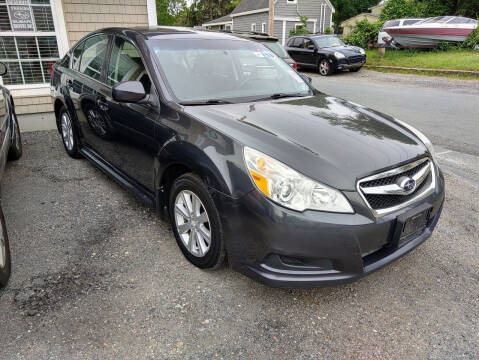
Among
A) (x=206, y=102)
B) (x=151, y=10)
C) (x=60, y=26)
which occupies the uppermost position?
(x=151, y=10)

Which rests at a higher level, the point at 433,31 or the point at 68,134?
the point at 433,31

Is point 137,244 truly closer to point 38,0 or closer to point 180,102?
point 180,102

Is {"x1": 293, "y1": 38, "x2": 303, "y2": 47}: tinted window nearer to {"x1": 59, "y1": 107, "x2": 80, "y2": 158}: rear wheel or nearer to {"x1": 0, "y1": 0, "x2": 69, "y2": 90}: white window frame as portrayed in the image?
{"x1": 0, "y1": 0, "x2": 69, "y2": 90}: white window frame

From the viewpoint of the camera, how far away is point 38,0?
693cm

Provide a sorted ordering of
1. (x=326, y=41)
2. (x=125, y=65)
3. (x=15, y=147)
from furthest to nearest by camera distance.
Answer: (x=326, y=41) < (x=15, y=147) < (x=125, y=65)

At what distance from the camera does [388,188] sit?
7.47ft

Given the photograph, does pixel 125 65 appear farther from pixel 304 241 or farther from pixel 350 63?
pixel 350 63

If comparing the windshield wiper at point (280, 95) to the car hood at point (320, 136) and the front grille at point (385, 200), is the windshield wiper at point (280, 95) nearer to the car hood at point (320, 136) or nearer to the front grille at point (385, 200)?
the car hood at point (320, 136)

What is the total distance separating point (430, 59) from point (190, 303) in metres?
17.8

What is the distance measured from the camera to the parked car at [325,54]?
15562mm

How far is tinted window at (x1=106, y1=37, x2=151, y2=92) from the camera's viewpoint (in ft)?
10.3

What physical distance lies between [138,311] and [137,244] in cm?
82

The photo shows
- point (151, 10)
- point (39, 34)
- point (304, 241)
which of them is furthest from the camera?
point (151, 10)

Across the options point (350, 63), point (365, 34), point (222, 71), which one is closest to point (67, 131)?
point (222, 71)
